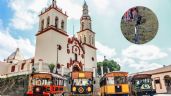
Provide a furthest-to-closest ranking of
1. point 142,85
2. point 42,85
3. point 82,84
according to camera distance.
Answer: point 142,85
point 82,84
point 42,85

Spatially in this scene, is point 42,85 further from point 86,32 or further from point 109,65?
point 109,65

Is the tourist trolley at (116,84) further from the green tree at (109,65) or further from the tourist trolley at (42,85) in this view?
the green tree at (109,65)

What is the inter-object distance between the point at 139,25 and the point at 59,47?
A: 25.2 metres

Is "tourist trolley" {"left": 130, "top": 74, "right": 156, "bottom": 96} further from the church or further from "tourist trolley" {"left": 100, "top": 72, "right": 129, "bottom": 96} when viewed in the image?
the church

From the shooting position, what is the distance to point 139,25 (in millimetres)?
10352

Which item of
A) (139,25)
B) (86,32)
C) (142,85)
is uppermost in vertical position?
(86,32)

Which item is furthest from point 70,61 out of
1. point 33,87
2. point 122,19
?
point 122,19

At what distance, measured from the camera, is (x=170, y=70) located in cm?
3394

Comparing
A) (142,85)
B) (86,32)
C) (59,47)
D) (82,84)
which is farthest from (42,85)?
(86,32)

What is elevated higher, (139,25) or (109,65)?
(109,65)

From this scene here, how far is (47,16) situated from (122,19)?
28134mm

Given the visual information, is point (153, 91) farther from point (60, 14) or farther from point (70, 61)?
point (60, 14)

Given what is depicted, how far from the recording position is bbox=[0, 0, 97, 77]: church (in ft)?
108

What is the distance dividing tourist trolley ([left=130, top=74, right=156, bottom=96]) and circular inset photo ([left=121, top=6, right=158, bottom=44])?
10960 millimetres
